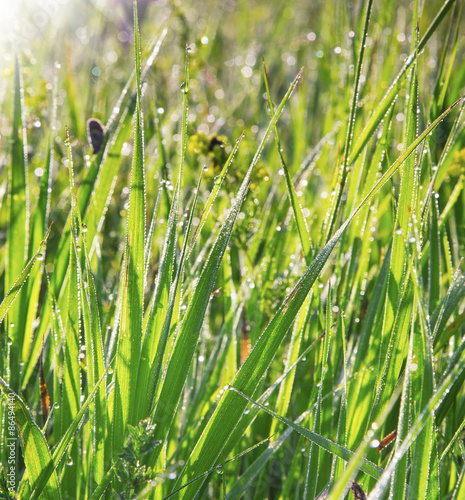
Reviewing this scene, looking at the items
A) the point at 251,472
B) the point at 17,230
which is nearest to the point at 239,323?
the point at 251,472

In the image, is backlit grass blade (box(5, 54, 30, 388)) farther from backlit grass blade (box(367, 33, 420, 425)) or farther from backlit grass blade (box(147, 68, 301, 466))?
backlit grass blade (box(367, 33, 420, 425))

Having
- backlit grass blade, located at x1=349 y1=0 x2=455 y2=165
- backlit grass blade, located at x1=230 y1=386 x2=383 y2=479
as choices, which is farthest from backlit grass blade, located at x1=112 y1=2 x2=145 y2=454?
backlit grass blade, located at x1=349 y1=0 x2=455 y2=165

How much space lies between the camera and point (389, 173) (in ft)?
2.15

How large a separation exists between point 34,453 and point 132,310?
23 cm

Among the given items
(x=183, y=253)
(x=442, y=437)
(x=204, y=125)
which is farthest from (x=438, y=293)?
(x=204, y=125)

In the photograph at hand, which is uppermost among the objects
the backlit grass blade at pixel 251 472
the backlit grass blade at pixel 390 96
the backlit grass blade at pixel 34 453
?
the backlit grass blade at pixel 390 96

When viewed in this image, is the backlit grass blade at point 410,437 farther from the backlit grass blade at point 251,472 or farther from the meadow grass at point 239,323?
the backlit grass blade at point 251,472

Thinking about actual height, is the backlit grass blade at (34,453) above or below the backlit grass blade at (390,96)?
below

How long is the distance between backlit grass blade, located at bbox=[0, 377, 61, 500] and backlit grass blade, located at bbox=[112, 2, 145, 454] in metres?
0.09

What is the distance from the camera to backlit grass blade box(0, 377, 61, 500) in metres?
0.61

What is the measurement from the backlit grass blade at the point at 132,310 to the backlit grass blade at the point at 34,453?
9 centimetres

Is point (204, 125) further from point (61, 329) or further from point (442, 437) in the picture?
point (442, 437)

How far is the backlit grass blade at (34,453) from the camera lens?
0.61 m

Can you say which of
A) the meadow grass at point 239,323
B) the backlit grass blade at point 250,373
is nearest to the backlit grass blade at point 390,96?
the meadow grass at point 239,323
